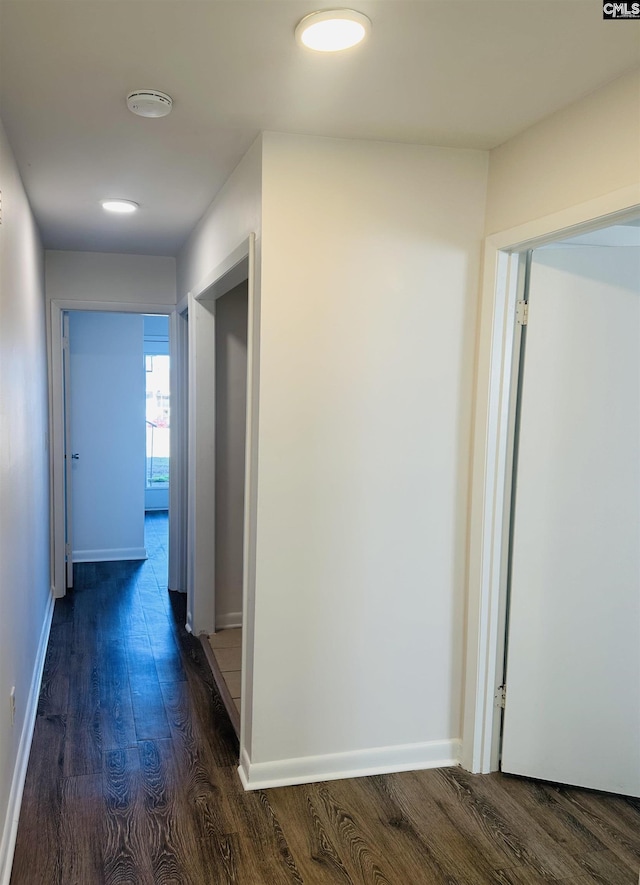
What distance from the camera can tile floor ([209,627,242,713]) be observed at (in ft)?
12.0

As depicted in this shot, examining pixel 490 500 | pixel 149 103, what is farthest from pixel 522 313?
pixel 149 103

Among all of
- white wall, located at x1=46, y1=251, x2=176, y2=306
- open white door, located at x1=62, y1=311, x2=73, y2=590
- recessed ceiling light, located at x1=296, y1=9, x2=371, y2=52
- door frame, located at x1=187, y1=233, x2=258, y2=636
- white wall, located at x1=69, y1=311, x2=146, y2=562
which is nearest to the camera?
recessed ceiling light, located at x1=296, y1=9, x2=371, y2=52

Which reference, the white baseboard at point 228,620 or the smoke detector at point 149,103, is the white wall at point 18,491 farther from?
the white baseboard at point 228,620

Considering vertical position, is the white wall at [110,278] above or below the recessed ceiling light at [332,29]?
below

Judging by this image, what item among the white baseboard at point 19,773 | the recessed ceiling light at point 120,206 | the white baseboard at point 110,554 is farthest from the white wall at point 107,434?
the recessed ceiling light at point 120,206

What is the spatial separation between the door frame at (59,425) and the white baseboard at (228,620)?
1138 millimetres

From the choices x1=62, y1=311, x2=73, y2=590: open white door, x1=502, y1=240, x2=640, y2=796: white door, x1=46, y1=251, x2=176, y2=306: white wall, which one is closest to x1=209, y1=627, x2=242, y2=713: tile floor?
x1=502, y1=240, x2=640, y2=796: white door

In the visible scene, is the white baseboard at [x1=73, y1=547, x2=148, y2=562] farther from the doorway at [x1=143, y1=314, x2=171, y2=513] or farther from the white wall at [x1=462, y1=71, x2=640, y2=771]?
the white wall at [x1=462, y1=71, x2=640, y2=771]

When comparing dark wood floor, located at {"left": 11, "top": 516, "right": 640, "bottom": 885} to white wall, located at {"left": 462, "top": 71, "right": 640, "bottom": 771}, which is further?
dark wood floor, located at {"left": 11, "top": 516, "right": 640, "bottom": 885}

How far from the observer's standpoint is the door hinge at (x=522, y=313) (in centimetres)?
272

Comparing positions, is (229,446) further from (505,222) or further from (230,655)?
(505,222)

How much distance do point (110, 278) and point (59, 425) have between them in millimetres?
1121

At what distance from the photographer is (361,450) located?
2725 mm

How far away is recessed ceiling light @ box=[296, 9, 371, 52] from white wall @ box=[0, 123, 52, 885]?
3.88ft
